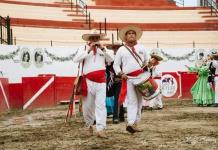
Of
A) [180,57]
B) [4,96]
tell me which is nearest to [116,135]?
[4,96]

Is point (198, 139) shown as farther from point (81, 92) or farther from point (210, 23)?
point (210, 23)

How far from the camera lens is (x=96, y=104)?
10.8m

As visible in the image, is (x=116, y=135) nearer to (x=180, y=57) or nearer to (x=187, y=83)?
(x=187, y=83)

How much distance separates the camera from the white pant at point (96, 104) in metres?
10.7

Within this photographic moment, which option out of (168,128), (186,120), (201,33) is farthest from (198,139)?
(201,33)

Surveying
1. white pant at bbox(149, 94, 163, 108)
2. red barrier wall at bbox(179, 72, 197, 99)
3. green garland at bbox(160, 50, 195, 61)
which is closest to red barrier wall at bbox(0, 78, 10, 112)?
white pant at bbox(149, 94, 163, 108)

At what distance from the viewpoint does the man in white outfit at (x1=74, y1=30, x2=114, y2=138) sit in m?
10.7

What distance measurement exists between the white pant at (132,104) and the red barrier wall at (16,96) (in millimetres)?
9202

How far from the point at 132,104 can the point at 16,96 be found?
32.0 feet

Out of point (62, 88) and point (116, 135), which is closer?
point (116, 135)

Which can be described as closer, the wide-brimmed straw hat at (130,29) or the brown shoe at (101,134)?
the brown shoe at (101,134)

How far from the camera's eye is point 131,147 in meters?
9.05

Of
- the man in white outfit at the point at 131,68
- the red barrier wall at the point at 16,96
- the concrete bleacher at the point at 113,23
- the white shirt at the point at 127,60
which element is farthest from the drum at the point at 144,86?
the concrete bleacher at the point at 113,23

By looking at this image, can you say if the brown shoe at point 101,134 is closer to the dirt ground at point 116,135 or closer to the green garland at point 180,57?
the dirt ground at point 116,135
